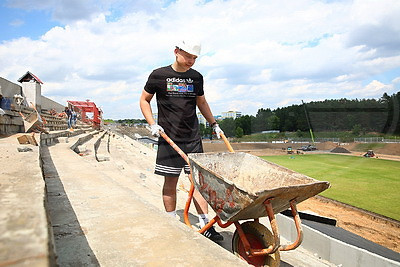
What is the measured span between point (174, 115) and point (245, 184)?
0.96m

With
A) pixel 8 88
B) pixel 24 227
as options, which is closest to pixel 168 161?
pixel 24 227

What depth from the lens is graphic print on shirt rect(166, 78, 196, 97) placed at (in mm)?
2605

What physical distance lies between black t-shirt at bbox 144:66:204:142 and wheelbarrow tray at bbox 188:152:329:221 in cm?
42

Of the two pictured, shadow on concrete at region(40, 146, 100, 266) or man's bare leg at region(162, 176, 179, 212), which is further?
man's bare leg at region(162, 176, 179, 212)

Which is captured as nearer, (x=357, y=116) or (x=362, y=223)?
(x=362, y=223)

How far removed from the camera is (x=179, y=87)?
2.62 m

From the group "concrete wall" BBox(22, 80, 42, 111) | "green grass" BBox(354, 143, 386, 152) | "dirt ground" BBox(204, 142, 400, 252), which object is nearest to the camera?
"dirt ground" BBox(204, 142, 400, 252)

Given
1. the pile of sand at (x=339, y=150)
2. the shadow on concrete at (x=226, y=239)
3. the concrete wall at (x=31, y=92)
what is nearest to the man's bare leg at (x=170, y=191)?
the shadow on concrete at (x=226, y=239)

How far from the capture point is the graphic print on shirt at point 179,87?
2605mm

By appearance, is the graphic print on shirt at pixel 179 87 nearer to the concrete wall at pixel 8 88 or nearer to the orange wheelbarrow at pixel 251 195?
the orange wheelbarrow at pixel 251 195

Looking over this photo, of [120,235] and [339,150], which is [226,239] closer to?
[120,235]

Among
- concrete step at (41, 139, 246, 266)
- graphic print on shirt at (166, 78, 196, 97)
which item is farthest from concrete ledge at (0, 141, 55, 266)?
graphic print on shirt at (166, 78, 196, 97)

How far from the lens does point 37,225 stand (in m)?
0.94

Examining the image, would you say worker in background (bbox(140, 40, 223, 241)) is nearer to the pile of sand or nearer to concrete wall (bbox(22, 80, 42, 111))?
concrete wall (bbox(22, 80, 42, 111))
